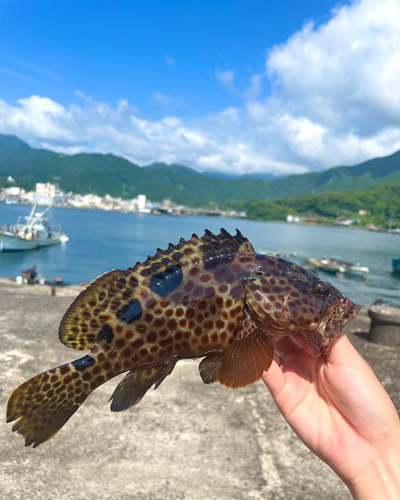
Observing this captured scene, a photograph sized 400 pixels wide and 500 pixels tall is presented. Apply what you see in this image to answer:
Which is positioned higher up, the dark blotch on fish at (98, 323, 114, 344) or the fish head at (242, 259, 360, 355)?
the fish head at (242, 259, 360, 355)

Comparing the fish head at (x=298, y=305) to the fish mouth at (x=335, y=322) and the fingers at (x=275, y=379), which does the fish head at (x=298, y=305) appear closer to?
the fish mouth at (x=335, y=322)

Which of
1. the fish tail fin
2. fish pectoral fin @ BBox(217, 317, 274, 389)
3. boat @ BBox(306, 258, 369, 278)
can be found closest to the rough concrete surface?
the fish tail fin

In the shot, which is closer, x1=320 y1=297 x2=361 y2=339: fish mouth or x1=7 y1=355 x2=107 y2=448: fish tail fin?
x1=7 y1=355 x2=107 y2=448: fish tail fin

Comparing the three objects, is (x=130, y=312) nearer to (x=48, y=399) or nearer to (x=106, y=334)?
(x=106, y=334)

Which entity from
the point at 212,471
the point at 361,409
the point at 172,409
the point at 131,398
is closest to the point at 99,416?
the point at 172,409

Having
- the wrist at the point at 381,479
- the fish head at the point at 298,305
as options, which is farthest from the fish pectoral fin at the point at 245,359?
the wrist at the point at 381,479

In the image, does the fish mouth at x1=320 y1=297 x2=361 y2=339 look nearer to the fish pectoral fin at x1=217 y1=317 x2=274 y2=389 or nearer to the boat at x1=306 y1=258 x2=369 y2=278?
the fish pectoral fin at x1=217 y1=317 x2=274 y2=389
